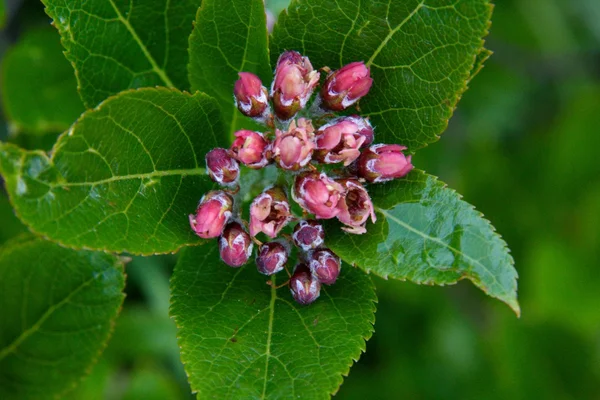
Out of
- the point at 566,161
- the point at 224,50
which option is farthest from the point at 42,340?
the point at 566,161

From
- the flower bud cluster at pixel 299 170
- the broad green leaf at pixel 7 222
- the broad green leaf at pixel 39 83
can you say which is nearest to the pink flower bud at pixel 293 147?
the flower bud cluster at pixel 299 170

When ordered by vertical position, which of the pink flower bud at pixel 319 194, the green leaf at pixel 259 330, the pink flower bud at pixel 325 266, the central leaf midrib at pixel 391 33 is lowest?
the green leaf at pixel 259 330

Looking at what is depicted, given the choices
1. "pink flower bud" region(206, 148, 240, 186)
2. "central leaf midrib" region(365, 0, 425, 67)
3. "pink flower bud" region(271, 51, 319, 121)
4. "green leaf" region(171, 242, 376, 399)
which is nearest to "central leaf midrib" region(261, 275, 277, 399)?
"green leaf" region(171, 242, 376, 399)

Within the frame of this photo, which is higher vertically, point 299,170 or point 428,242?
point 299,170

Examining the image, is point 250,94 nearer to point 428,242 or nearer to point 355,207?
point 355,207

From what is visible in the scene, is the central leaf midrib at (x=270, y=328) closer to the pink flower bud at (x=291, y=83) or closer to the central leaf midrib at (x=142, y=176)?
the central leaf midrib at (x=142, y=176)

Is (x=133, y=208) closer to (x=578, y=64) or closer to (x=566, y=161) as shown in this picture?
(x=566, y=161)

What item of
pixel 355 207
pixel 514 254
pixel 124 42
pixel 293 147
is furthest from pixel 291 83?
pixel 514 254
